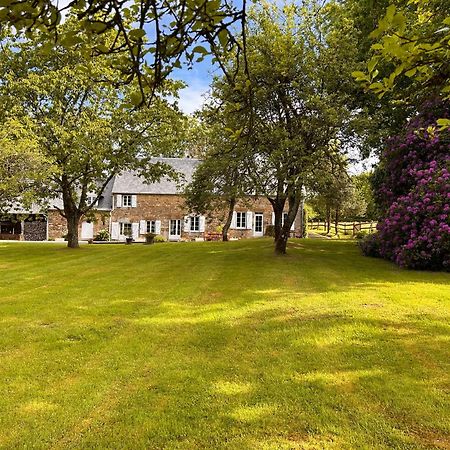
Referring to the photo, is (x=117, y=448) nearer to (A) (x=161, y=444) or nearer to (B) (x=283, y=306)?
(A) (x=161, y=444)

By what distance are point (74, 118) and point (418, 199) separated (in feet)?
51.8

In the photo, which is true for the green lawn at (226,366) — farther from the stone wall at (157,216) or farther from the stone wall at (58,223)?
the stone wall at (58,223)

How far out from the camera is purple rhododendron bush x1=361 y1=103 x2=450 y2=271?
12.1 metres

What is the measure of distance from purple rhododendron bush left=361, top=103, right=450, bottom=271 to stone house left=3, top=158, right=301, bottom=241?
21429 millimetres

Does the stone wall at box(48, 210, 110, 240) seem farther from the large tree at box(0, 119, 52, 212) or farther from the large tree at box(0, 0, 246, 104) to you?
the large tree at box(0, 0, 246, 104)

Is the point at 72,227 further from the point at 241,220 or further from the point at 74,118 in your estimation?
the point at 241,220

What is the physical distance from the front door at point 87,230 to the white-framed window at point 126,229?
9.56 feet

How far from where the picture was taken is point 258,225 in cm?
3731

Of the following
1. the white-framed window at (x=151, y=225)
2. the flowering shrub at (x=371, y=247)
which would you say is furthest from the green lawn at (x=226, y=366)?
the white-framed window at (x=151, y=225)

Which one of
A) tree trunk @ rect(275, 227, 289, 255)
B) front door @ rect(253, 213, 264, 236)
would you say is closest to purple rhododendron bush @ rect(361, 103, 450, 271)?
tree trunk @ rect(275, 227, 289, 255)

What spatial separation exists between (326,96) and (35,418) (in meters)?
13.3

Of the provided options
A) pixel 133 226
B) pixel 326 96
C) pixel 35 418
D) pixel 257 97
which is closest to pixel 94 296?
pixel 35 418

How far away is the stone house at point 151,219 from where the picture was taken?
37000 millimetres

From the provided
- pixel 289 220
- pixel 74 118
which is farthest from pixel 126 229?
pixel 289 220
